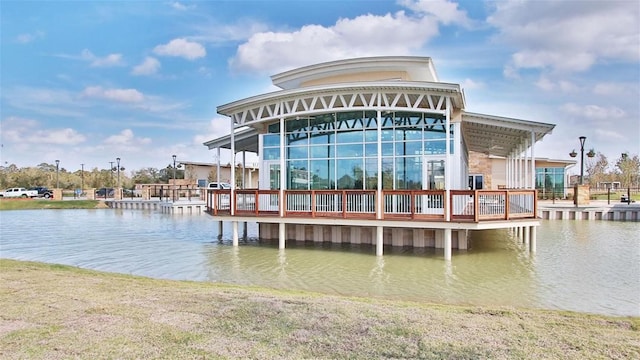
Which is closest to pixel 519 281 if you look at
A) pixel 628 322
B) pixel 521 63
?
pixel 628 322

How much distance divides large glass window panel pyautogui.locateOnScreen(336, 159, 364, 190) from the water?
6.96 ft

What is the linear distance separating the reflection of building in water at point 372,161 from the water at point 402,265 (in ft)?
2.97

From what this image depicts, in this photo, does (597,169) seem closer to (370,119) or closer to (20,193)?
(370,119)

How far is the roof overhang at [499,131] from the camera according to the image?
13.8 m

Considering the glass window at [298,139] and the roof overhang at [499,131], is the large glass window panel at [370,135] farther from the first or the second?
the roof overhang at [499,131]

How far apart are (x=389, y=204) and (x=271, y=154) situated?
18.2 feet

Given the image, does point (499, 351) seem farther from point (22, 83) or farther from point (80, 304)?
point (22, 83)

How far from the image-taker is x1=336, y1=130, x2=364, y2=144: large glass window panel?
558 inches

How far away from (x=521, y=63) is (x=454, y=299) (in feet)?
65.9

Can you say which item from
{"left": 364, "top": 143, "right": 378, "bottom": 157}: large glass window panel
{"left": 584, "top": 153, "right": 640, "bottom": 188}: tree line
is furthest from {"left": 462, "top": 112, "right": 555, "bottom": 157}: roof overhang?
{"left": 584, "top": 153, "right": 640, "bottom": 188}: tree line

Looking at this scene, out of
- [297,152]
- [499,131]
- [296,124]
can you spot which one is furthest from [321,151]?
[499,131]

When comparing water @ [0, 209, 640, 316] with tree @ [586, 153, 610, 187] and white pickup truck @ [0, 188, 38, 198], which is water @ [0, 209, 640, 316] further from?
tree @ [586, 153, 610, 187]

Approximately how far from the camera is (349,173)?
14211mm

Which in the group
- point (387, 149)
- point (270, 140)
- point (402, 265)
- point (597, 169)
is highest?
point (597, 169)
